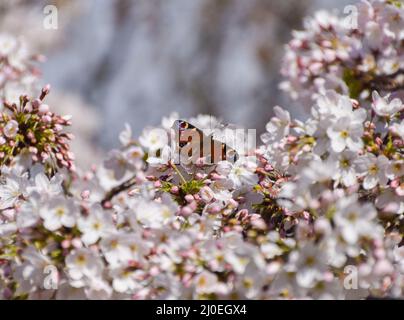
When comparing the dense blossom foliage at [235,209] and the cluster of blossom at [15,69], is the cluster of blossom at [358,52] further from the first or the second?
the cluster of blossom at [15,69]

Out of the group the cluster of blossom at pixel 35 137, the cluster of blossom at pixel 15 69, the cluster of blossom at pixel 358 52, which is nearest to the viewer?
the cluster of blossom at pixel 358 52

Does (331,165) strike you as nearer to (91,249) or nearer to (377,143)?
(377,143)

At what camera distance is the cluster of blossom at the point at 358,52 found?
156 cm

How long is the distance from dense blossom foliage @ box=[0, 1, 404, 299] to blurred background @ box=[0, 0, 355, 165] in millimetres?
3393

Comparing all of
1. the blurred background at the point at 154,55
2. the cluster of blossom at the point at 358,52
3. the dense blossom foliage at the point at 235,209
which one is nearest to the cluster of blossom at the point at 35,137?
the dense blossom foliage at the point at 235,209

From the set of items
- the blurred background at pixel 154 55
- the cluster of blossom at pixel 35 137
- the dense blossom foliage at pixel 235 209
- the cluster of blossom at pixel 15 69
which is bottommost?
the dense blossom foliage at pixel 235 209

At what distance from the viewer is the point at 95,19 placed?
5.70 m

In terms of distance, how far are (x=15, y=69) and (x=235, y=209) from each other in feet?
3.25

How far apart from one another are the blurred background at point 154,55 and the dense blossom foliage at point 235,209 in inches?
134

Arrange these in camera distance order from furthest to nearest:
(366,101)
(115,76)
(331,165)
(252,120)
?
(115,76)
(252,120)
(366,101)
(331,165)

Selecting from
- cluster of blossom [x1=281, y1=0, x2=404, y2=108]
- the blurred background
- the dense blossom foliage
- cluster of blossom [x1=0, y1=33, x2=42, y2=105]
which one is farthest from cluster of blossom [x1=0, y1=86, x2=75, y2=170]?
the blurred background

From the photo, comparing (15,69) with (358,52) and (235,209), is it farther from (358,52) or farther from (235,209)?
(358,52)
